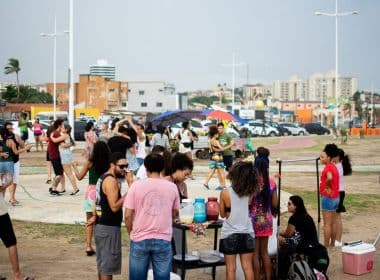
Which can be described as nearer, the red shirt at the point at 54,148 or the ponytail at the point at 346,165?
the ponytail at the point at 346,165

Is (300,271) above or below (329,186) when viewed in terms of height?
below

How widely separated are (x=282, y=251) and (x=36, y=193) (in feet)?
28.4

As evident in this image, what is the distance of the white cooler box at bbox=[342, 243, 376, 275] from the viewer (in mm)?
8047

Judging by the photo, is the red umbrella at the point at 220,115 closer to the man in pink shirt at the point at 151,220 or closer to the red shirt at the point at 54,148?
the red shirt at the point at 54,148

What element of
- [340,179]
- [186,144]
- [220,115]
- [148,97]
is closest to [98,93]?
[148,97]

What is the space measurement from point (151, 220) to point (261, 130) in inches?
1999

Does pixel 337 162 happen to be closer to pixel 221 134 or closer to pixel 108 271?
pixel 108 271

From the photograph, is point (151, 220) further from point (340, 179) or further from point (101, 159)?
point (340, 179)

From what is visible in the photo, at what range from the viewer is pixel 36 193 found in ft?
48.3

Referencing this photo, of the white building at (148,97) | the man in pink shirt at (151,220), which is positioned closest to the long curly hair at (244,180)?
the man in pink shirt at (151,220)

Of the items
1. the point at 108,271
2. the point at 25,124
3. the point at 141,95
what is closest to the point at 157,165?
the point at 108,271

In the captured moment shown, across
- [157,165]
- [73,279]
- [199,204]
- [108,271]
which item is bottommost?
[73,279]

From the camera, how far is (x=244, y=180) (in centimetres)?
633

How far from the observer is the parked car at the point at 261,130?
55.4 m
